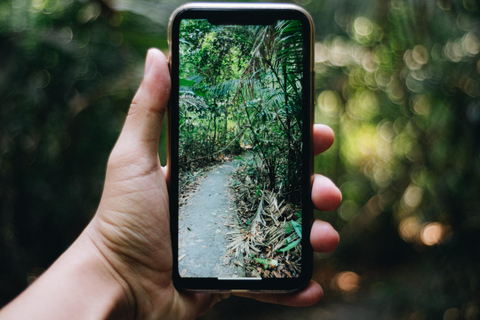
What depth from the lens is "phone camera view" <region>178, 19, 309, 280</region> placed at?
0.53 metres

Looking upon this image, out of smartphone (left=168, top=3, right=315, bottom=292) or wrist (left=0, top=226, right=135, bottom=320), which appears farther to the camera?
smartphone (left=168, top=3, right=315, bottom=292)

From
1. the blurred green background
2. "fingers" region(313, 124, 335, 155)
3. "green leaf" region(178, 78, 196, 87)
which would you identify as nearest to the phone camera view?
"green leaf" region(178, 78, 196, 87)

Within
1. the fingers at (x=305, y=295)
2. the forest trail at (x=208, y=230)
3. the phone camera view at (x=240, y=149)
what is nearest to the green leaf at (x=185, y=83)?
the phone camera view at (x=240, y=149)

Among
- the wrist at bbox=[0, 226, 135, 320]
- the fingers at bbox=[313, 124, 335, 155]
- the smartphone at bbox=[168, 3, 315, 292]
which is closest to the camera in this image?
the wrist at bbox=[0, 226, 135, 320]

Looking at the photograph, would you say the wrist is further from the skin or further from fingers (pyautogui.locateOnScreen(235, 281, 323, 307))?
fingers (pyautogui.locateOnScreen(235, 281, 323, 307))

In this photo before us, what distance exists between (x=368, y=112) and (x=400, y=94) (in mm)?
111

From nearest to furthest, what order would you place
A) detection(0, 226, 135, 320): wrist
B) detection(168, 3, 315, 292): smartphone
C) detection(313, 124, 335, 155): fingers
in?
detection(0, 226, 135, 320): wrist < detection(168, 3, 315, 292): smartphone < detection(313, 124, 335, 155): fingers

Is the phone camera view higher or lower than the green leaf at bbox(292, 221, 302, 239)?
higher

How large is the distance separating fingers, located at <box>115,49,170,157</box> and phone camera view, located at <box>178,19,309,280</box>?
0.12ft

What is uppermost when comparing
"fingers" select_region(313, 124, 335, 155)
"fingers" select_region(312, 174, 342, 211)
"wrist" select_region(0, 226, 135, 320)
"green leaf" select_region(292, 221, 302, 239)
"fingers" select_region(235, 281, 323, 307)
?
"fingers" select_region(313, 124, 335, 155)

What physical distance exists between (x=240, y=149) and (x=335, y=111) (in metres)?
0.56

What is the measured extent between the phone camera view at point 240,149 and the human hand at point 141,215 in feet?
0.13

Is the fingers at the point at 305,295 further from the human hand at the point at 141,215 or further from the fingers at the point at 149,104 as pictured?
the fingers at the point at 149,104

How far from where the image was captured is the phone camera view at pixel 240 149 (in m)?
0.53
